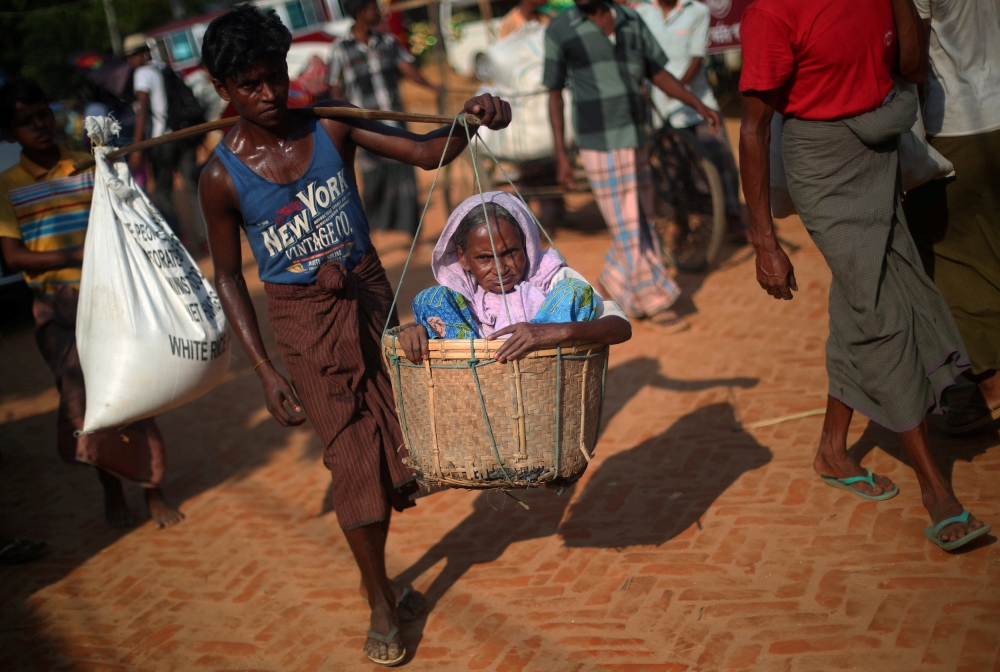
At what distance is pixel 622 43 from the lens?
229 inches

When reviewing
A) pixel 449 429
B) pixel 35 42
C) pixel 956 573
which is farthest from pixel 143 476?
pixel 35 42

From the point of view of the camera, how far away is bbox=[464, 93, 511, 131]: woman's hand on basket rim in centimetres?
284

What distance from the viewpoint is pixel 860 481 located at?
3.56 meters

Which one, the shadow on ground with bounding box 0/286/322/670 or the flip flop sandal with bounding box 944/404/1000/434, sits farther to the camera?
the shadow on ground with bounding box 0/286/322/670

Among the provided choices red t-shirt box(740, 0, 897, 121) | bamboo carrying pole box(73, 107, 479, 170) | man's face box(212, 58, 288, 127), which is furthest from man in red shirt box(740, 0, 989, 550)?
man's face box(212, 58, 288, 127)

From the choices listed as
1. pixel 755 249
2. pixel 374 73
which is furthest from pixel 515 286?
pixel 374 73

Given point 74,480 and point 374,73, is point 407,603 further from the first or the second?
point 374,73

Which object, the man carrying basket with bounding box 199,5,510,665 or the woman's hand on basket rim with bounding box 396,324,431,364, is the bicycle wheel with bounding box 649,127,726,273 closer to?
the man carrying basket with bounding box 199,5,510,665

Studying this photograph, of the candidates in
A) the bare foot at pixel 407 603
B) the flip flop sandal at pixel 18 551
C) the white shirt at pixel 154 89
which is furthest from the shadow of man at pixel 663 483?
the white shirt at pixel 154 89

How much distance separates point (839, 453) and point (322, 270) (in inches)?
86.4

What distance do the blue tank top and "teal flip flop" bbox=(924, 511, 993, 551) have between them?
2.27 meters

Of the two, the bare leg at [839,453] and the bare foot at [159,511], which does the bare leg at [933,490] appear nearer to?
the bare leg at [839,453]

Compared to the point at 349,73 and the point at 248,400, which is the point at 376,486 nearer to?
the point at 248,400

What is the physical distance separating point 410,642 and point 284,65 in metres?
2.09
